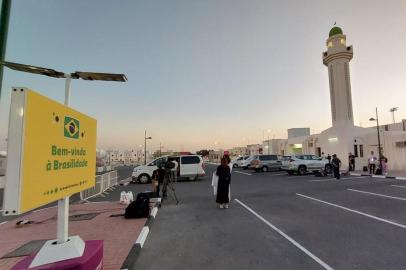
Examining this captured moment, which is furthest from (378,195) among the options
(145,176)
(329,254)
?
(145,176)

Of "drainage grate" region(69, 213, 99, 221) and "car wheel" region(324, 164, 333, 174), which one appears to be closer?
"drainage grate" region(69, 213, 99, 221)

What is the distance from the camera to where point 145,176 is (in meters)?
20.9

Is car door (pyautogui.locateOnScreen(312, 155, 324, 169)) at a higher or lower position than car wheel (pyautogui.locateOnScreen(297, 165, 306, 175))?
higher

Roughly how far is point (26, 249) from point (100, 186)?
10.3m

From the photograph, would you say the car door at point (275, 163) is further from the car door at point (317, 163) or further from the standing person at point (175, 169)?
the standing person at point (175, 169)

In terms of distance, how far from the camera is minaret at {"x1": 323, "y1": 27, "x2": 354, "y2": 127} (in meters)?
32.8

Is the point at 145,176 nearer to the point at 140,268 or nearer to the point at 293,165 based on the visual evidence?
the point at 293,165

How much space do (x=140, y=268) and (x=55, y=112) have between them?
302 centimetres

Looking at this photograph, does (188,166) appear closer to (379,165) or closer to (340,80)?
(379,165)

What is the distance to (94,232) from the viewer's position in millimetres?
6758

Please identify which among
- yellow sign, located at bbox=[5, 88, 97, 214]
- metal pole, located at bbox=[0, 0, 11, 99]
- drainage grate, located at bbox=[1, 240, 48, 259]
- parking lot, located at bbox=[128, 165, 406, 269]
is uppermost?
metal pole, located at bbox=[0, 0, 11, 99]

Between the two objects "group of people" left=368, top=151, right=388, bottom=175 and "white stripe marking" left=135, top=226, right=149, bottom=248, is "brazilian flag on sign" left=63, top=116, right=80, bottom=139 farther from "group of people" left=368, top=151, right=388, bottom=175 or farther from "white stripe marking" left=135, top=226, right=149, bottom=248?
"group of people" left=368, top=151, right=388, bottom=175

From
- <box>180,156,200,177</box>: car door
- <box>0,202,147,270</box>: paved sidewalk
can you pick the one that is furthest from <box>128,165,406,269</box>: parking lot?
<box>180,156,200,177</box>: car door

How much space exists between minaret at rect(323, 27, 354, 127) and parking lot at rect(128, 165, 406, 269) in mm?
25133
